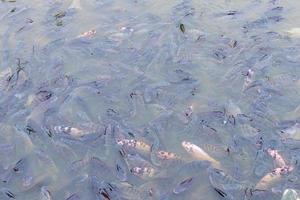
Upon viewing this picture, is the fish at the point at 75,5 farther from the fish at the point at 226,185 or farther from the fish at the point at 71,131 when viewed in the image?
the fish at the point at 226,185

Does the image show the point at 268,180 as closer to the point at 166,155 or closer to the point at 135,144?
the point at 166,155

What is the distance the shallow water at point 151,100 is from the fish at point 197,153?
0.02 meters

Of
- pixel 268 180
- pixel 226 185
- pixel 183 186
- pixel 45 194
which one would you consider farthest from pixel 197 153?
pixel 45 194

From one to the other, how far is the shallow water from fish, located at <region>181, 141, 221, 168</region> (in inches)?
0.8

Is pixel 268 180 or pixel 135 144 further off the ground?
pixel 135 144

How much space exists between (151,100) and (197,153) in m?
1.52

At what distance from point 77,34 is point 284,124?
16.6ft

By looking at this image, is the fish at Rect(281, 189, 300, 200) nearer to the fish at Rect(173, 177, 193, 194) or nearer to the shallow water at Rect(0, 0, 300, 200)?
the shallow water at Rect(0, 0, 300, 200)

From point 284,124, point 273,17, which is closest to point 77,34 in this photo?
point 273,17

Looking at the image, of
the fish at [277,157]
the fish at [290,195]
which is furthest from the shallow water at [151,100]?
the fish at [290,195]

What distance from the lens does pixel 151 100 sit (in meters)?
7.87

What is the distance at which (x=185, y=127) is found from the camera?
7273 millimetres

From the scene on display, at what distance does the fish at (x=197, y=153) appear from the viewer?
6609 mm

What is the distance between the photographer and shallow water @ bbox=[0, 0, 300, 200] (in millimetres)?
6473
